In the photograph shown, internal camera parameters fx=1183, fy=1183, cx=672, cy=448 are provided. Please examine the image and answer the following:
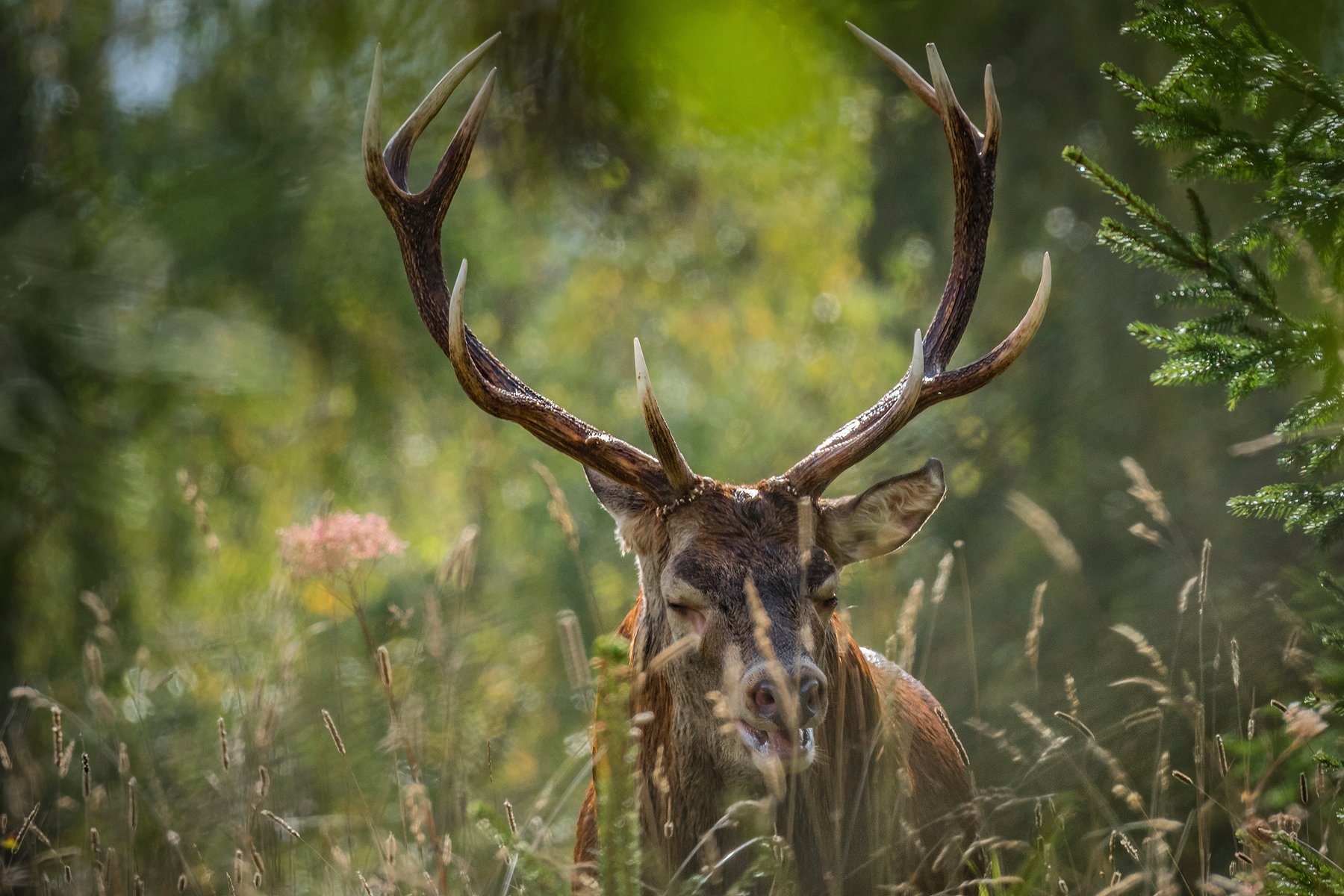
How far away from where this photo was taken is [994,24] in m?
6.73

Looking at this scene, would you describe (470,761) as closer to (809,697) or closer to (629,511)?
(629,511)

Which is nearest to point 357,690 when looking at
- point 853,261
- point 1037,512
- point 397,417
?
point 397,417

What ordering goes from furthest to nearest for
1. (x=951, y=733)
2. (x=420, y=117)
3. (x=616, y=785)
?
(x=951, y=733) → (x=420, y=117) → (x=616, y=785)

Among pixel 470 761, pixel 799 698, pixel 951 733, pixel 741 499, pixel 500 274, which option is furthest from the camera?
pixel 500 274

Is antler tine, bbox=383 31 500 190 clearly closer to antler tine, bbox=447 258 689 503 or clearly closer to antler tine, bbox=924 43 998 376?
antler tine, bbox=447 258 689 503

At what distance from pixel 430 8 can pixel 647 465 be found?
11.8 ft

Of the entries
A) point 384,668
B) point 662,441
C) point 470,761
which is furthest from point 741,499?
point 470,761

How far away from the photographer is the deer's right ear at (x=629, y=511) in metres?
3.58

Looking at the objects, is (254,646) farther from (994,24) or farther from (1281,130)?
(994,24)

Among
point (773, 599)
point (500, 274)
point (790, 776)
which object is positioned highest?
point (773, 599)

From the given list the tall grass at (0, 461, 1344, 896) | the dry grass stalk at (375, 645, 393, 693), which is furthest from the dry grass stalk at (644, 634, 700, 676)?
the dry grass stalk at (375, 645, 393, 693)

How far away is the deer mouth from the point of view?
287cm

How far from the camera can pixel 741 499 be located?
339 centimetres

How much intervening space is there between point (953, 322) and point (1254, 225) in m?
1.18
